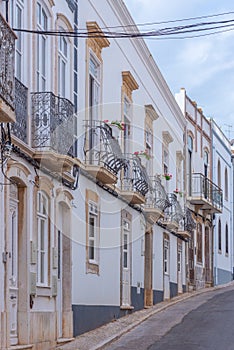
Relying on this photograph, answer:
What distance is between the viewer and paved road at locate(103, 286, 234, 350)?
14.8 m

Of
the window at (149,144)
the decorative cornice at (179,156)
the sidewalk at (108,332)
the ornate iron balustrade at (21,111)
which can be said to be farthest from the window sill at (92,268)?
the decorative cornice at (179,156)

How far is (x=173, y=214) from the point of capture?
91.3 ft

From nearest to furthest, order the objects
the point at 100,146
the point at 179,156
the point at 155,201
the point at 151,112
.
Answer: the point at 100,146
the point at 155,201
the point at 151,112
the point at 179,156

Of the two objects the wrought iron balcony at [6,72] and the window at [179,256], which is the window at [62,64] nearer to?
the wrought iron balcony at [6,72]

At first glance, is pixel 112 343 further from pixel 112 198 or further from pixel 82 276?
pixel 112 198

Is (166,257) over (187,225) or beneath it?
beneath

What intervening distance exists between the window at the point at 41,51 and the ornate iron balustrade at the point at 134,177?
648cm

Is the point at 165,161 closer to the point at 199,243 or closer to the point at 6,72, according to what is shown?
the point at 199,243

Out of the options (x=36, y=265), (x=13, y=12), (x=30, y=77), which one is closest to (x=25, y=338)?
(x=36, y=265)

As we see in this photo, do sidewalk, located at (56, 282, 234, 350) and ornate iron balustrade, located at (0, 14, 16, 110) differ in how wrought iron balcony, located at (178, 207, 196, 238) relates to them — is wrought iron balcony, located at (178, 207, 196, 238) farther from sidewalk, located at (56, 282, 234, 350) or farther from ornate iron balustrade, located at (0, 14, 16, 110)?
Answer: ornate iron balustrade, located at (0, 14, 16, 110)

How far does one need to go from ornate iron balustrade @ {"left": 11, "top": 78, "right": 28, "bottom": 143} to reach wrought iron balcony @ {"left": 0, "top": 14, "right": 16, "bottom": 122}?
6.57 feet

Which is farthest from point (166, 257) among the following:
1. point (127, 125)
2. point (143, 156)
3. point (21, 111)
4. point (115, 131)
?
point (21, 111)

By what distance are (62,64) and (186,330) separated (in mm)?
6013

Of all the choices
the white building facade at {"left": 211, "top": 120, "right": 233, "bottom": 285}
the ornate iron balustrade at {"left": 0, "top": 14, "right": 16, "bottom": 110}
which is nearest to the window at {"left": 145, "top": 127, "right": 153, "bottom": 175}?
the white building facade at {"left": 211, "top": 120, "right": 233, "bottom": 285}
